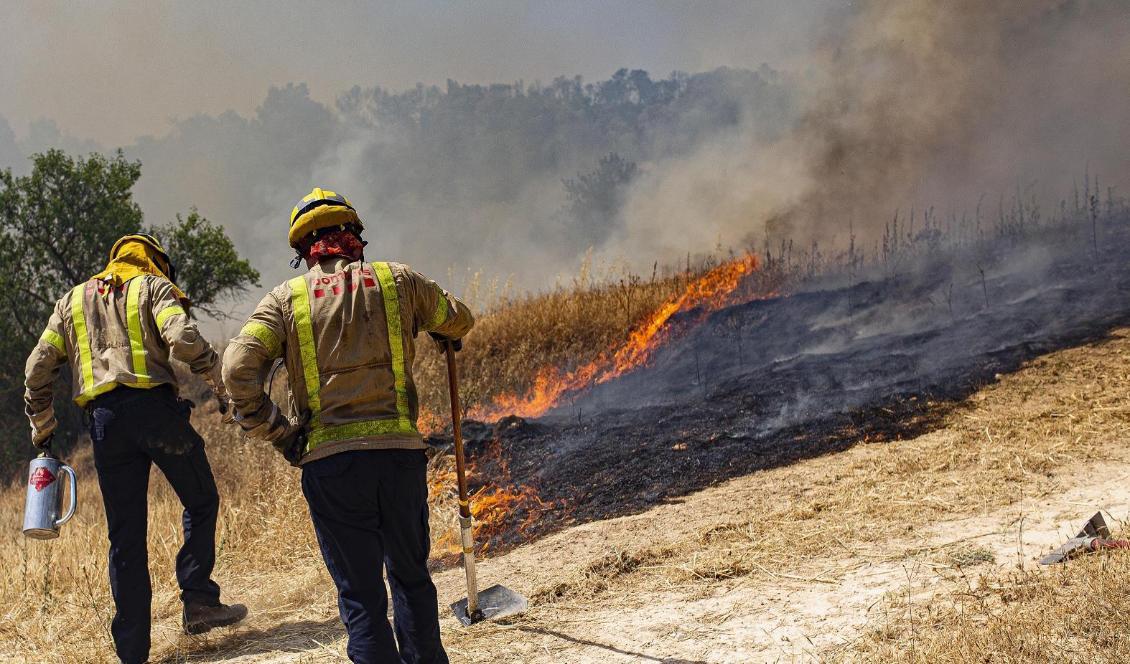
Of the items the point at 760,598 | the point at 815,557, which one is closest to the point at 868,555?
the point at 815,557

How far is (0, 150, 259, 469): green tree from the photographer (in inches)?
520

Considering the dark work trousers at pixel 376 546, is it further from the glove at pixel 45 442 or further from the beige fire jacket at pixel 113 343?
the glove at pixel 45 442

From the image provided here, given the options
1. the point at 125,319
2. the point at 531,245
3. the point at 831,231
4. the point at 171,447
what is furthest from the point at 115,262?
the point at 531,245

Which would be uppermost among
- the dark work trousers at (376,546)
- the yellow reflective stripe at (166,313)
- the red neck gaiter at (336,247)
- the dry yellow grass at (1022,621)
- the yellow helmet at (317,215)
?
the yellow helmet at (317,215)

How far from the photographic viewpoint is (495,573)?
5.55m

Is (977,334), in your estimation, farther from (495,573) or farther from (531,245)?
(531,245)

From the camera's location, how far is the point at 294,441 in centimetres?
327

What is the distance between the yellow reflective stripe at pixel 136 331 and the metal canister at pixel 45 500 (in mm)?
662

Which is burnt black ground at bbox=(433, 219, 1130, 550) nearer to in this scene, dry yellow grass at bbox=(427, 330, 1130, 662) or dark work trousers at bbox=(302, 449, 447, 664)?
dry yellow grass at bbox=(427, 330, 1130, 662)

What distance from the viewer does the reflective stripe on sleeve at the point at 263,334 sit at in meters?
3.19

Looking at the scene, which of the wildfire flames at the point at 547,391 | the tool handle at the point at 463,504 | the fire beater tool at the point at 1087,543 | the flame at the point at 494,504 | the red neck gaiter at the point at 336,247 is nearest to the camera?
the red neck gaiter at the point at 336,247

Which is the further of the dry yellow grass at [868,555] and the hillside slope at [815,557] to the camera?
the hillside slope at [815,557]

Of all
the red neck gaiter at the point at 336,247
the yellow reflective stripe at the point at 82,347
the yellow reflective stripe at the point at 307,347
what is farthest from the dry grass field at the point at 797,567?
the red neck gaiter at the point at 336,247

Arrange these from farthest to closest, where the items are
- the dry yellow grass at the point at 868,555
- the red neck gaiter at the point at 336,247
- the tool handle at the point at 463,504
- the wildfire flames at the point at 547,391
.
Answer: the wildfire flames at the point at 547,391, the tool handle at the point at 463,504, the red neck gaiter at the point at 336,247, the dry yellow grass at the point at 868,555
